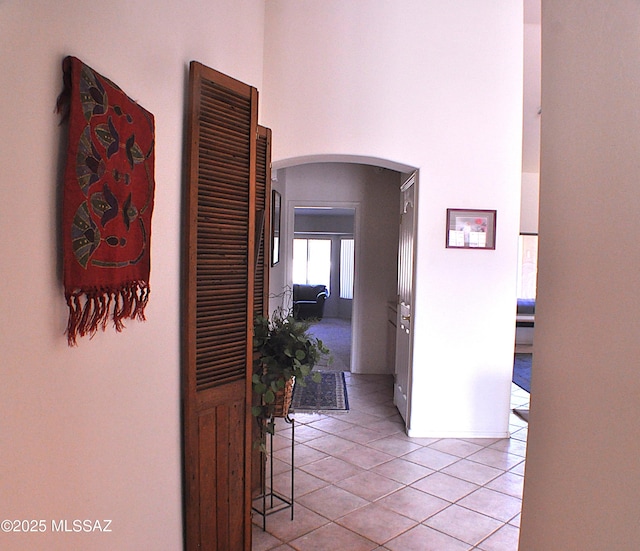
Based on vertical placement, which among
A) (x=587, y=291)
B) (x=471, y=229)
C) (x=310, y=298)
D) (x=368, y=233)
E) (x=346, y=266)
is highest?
(x=368, y=233)

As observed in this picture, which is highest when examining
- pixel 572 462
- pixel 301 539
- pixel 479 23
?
pixel 479 23

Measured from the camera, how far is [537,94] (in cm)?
608

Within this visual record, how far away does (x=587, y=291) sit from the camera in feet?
4.17

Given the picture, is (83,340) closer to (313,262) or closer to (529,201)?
(529,201)

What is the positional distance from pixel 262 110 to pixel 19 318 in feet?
10.7

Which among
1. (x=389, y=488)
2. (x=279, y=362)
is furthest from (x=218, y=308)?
(x=389, y=488)

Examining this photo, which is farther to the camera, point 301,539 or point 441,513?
point 441,513

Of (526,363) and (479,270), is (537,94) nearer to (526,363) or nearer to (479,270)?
(479,270)

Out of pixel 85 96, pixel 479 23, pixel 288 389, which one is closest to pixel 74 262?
pixel 85 96

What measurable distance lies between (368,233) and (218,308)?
431cm

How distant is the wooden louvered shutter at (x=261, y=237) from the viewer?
10.2ft

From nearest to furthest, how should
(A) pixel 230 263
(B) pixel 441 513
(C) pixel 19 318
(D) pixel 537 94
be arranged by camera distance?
(C) pixel 19 318 < (A) pixel 230 263 < (B) pixel 441 513 < (D) pixel 537 94

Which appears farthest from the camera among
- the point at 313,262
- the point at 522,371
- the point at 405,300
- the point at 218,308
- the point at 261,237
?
the point at 313,262

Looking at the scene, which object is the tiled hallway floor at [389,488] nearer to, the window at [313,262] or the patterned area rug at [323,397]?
the patterned area rug at [323,397]
